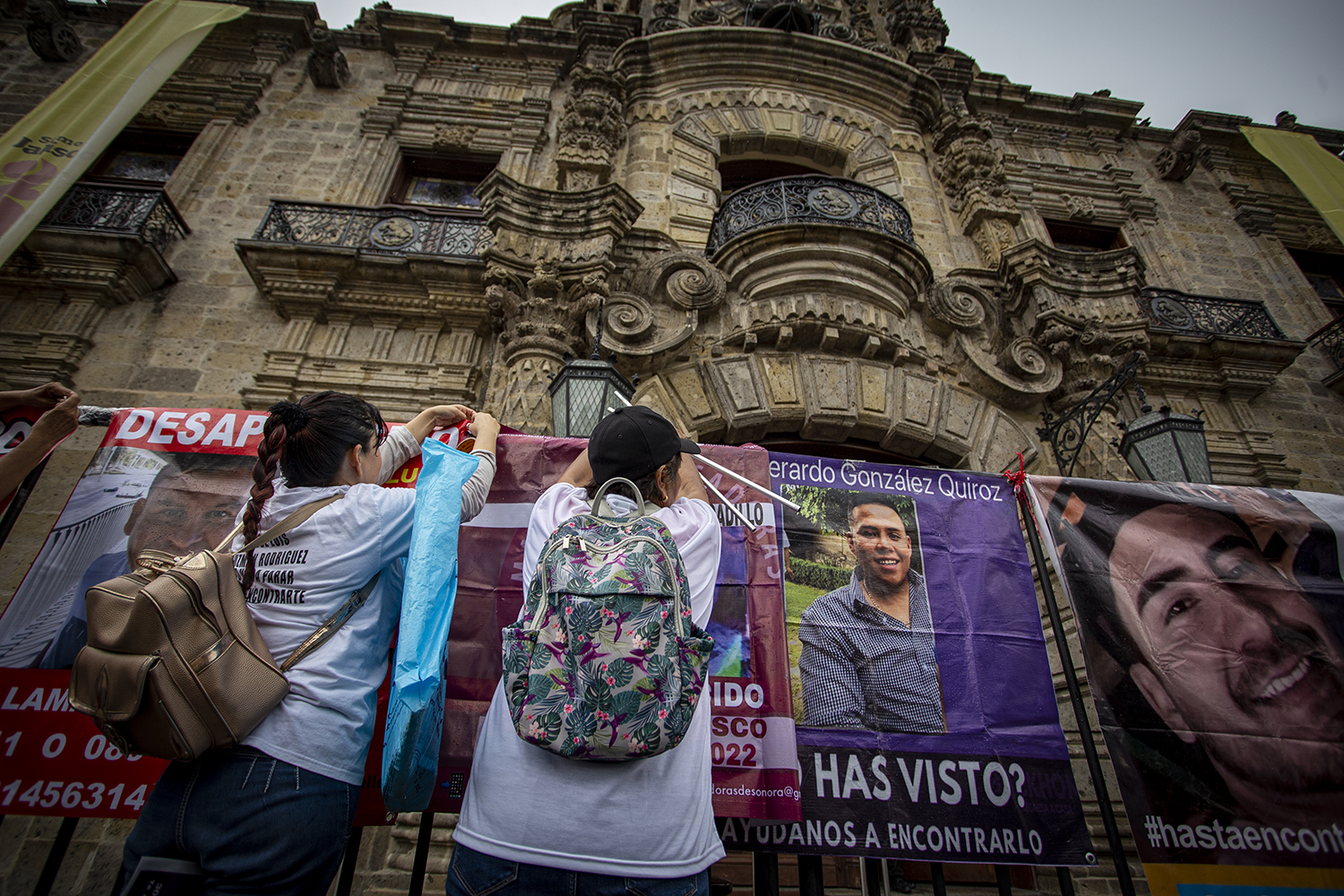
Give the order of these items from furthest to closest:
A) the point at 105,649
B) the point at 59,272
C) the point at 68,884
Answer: the point at 59,272
the point at 68,884
the point at 105,649

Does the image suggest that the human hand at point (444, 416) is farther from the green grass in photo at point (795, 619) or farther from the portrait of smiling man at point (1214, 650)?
the portrait of smiling man at point (1214, 650)

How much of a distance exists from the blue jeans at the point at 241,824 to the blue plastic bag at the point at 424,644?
18 cm

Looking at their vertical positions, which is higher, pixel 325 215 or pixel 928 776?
pixel 325 215

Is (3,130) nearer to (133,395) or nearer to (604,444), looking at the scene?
(133,395)

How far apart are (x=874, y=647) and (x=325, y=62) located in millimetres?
10491

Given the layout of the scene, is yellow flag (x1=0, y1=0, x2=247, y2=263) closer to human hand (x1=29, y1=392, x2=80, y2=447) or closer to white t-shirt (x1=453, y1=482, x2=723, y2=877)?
human hand (x1=29, y1=392, x2=80, y2=447)

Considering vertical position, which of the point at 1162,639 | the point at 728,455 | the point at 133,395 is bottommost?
the point at 1162,639

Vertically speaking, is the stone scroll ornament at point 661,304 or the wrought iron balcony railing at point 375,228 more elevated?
the wrought iron balcony railing at point 375,228

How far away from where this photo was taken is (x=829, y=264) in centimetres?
586

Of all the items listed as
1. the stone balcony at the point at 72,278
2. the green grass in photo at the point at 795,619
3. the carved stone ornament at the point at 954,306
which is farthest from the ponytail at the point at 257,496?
the stone balcony at the point at 72,278

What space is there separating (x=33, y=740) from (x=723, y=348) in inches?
191

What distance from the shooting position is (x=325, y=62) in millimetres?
8578

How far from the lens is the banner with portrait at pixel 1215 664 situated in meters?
2.31

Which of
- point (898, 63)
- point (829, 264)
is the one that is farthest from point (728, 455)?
point (898, 63)
